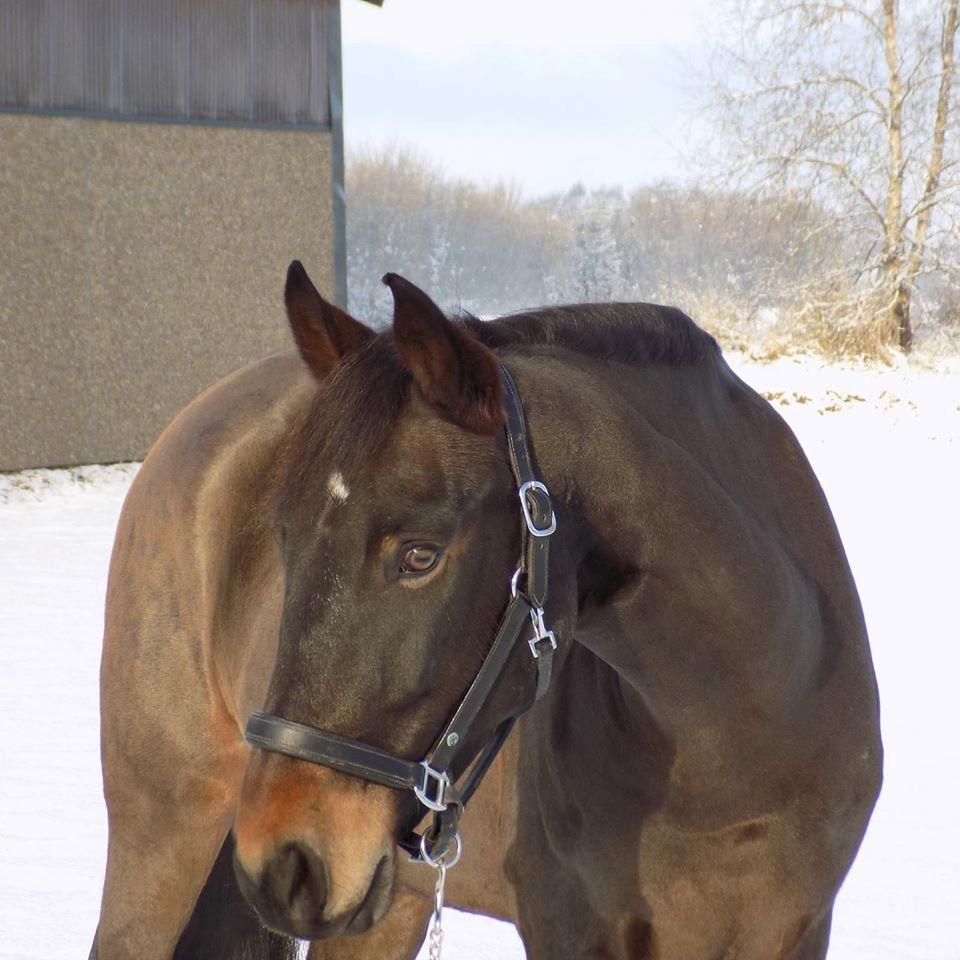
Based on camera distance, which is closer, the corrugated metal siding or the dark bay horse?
the dark bay horse

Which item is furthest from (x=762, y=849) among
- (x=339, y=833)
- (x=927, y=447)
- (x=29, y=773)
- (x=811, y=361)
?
(x=811, y=361)

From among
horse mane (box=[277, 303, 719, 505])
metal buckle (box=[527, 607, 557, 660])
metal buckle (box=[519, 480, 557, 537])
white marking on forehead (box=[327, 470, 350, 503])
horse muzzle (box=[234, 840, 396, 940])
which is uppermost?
horse mane (box=[277, 303, 719, 505])

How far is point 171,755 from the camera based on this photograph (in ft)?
8.02

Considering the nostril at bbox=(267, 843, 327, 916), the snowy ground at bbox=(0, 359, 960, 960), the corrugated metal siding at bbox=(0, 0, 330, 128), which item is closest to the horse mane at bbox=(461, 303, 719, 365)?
the nostril at bbox=(267, 843, 327, 916)

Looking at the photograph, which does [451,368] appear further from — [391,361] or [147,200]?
[147,200]

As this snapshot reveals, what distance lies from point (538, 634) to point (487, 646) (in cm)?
7

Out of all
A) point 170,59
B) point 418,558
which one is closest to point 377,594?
point 418,558

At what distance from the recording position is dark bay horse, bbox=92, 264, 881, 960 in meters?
1.48

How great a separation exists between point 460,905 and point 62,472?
27.6 feet

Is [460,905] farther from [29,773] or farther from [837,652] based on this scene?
[29,773]

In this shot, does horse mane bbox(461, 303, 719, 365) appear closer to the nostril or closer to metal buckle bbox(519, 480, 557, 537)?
metal buckle bbox(519, 480, 557, 537)

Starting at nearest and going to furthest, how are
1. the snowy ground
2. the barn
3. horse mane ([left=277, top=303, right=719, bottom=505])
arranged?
horse mane ([left=277, top=303, right=719, bottom=505]) < the snowy ground < the barn

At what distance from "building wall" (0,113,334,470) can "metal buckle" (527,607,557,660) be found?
9.06 m

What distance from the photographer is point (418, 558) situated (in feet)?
4.88
